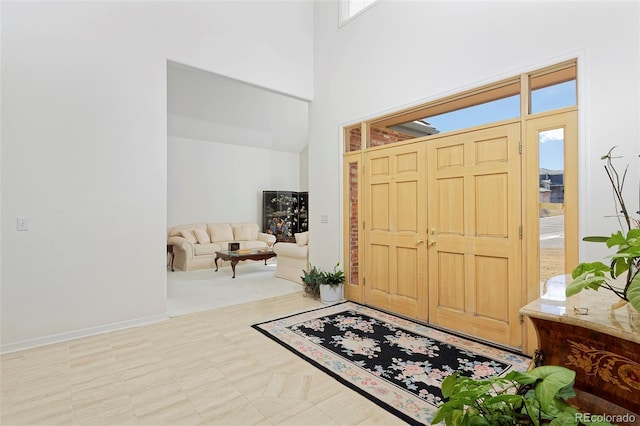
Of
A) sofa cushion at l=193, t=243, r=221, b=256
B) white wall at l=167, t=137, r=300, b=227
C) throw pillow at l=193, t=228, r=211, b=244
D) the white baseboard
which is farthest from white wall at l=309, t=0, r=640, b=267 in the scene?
white wall at l=167, t=137, r=300, b=227

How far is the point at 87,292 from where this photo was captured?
3.41m

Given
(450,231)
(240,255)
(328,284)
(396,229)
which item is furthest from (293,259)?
(450,231)

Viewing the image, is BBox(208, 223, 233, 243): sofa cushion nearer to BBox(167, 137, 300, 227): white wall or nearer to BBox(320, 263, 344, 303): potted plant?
BBox(167, 137, 300, 227): white wall

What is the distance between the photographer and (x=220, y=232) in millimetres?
8047

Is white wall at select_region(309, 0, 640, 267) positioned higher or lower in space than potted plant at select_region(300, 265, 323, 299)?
higher

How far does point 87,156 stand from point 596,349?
4123mm

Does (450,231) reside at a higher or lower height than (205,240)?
higher

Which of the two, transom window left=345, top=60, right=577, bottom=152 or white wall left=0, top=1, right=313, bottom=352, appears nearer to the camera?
transom window left=345, top=60, right=577, bottom=152

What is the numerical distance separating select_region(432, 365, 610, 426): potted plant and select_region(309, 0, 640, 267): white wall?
2.33m

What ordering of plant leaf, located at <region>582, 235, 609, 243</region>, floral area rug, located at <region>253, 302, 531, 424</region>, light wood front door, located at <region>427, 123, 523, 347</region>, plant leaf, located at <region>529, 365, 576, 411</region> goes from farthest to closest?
light wood front door, located at <region>427, 123, 523, 347</region> → floral area rug, located at <region>253, 302, 531, 424</region> → plant leaf, located at <region>582, 235, 609, 243</region> → plant leaf, located at <region>529, 365, 576, 411</region>

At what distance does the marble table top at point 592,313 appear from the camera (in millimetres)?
869

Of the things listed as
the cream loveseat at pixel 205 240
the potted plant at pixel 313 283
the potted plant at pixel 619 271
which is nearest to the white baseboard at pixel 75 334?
the potted plant at pixel 313 283

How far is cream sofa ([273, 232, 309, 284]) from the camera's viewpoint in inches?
225

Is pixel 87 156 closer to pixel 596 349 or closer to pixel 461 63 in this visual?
pixel 461 63
